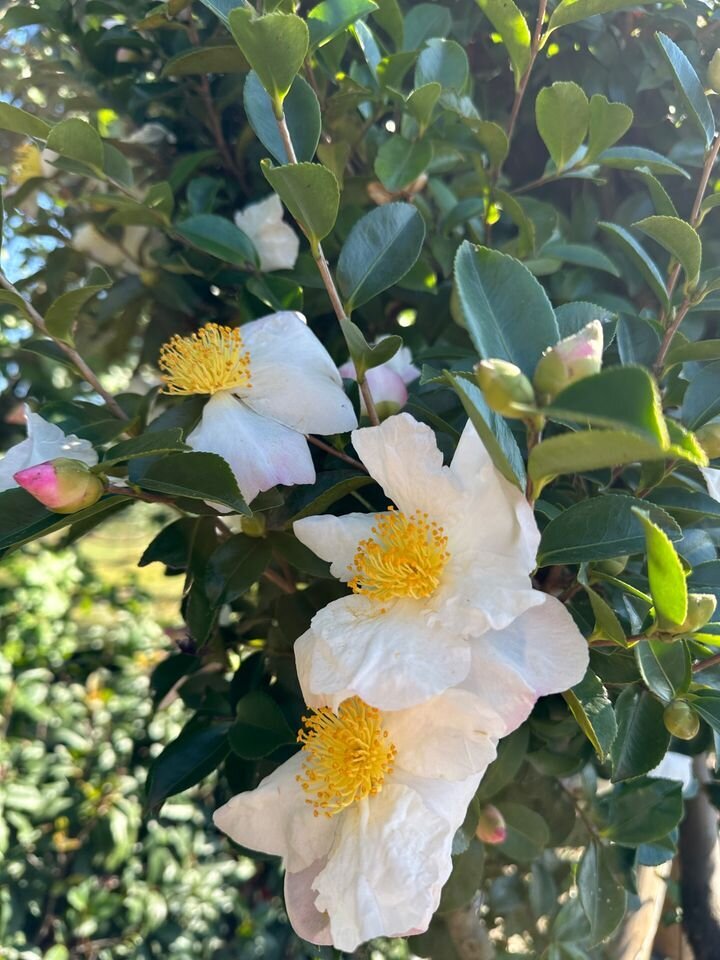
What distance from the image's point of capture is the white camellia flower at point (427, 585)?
1.34 ft

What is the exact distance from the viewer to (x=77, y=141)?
61cm

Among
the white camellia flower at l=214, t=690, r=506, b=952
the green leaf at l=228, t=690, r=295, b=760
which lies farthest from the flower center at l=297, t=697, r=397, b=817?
the green leaf at l=228, t=690, r=295, b=760

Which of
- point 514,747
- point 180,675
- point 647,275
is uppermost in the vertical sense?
point 647,275

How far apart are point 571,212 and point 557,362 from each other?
68 centimetres

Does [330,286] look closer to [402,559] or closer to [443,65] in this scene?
[402,559]

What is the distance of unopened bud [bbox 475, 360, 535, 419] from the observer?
355mm

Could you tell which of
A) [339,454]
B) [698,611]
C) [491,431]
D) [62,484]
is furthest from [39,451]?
[698,611]

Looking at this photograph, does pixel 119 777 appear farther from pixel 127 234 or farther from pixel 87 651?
pixel 127 234

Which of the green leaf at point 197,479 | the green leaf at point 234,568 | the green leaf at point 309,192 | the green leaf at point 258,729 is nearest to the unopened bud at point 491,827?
the green leaf at point 258,729

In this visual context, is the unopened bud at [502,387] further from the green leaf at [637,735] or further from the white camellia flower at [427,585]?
the green leaf at [637,735]

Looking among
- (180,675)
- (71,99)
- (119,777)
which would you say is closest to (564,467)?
(180,675)

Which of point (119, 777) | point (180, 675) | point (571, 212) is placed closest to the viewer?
point (180, 675)

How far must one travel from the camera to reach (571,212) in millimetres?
963

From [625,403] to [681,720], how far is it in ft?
0.97
